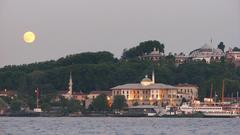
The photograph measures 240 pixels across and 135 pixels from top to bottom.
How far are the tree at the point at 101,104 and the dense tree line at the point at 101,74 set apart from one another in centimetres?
918

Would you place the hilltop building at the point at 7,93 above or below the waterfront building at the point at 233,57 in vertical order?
below

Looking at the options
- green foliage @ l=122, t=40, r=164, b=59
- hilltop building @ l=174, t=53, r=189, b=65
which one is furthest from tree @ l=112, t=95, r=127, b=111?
hilltop building @ l=174, t=53, r=189, b=65

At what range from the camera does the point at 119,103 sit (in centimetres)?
10869

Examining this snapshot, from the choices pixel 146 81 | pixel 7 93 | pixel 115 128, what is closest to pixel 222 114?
pixel 146 81

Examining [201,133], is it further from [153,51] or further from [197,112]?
[153,51]

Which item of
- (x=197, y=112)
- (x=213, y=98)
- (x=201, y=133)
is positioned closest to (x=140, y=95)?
(x=213, y=98)

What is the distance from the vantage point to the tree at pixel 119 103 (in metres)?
108

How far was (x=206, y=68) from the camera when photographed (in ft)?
417

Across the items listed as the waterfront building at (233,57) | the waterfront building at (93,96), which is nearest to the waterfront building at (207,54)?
the waterfront building at (233,57)

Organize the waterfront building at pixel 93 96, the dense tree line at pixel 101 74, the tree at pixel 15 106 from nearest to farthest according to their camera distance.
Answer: the tree at pixel 15 106
the waterfront building at pixel 93 96
the dense tree line at pixel 101 74

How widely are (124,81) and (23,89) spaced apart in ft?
43.5

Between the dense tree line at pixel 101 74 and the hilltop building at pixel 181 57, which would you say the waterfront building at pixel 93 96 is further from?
the hilltop building at pixel 181 57

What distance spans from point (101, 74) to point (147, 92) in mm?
5998

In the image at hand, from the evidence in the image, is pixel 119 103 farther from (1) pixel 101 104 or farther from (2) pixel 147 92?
(2) pixel 147 92
